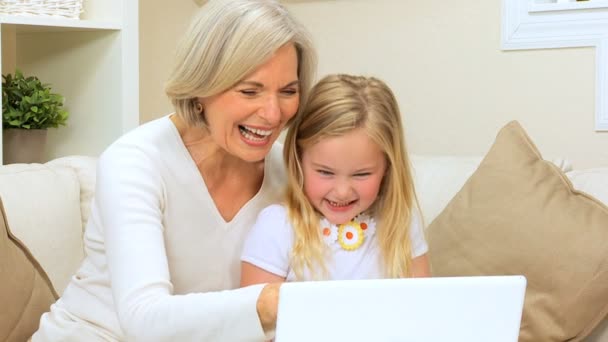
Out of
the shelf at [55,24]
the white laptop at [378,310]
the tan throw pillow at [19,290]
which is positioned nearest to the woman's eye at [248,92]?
the white laptop at [378,310]

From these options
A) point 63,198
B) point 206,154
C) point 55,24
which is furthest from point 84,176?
point 206,154

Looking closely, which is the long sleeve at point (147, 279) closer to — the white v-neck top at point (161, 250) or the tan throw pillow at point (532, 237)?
the white v-neck top at point (161, 250)

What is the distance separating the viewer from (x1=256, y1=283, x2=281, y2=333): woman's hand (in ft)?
3.76

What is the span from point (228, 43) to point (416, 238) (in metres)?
0.54

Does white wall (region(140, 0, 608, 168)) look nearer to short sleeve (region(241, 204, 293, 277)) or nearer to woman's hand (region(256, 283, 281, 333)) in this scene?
short sleeve (region(241, 204, 293, 277))

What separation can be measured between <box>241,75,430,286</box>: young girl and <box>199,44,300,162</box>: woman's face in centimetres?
9

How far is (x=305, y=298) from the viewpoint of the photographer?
953mm

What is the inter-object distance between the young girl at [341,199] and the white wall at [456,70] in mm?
924

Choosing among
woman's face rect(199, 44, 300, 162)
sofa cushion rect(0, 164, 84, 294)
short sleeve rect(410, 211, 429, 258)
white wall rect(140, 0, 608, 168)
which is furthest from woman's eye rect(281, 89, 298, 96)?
white wall rect(140, 0, 608, 168)

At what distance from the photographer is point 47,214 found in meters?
1.98

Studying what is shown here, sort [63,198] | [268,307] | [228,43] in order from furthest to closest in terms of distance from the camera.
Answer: [63,198]
[228,43]
[268,307]

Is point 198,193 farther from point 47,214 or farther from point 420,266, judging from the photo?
point 47,214

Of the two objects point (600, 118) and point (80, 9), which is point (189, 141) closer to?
point (80, 9)

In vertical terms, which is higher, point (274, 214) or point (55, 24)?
point (55, 24)
